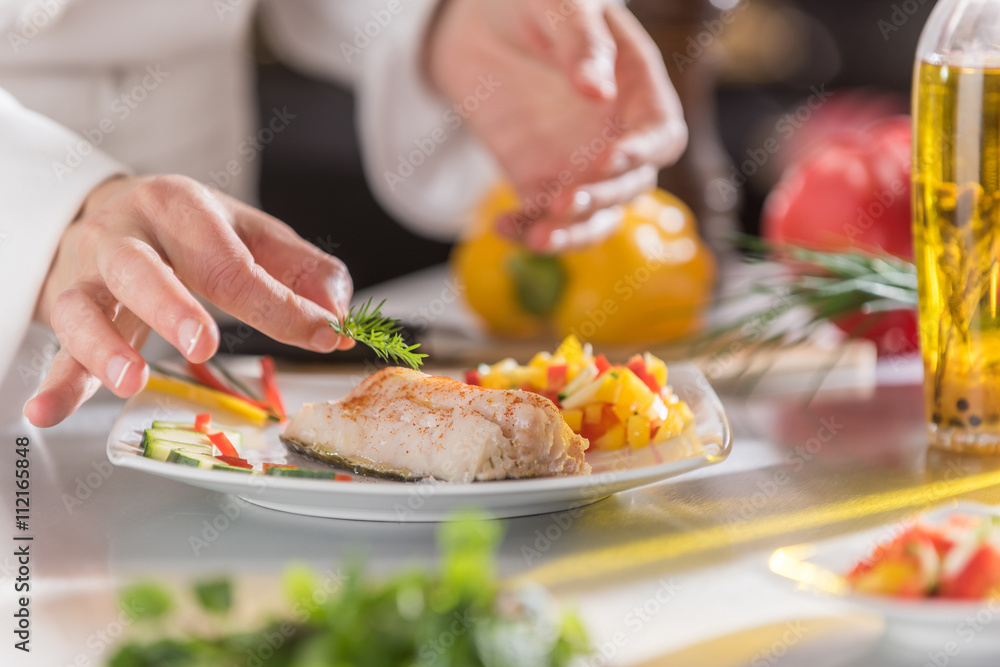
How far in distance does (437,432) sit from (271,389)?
10.7 inches

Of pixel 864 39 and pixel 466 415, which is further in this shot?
pixel 864 39

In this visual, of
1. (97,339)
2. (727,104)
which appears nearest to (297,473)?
(97,339)

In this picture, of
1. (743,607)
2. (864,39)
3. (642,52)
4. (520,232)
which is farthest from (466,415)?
(864,39)

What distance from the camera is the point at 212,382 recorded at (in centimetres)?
93

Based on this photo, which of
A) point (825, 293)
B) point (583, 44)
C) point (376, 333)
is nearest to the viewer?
point (376, 333)

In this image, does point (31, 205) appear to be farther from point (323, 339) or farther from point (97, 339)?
point (323, 339)

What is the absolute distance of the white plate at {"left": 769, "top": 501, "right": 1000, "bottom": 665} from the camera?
1.63ft

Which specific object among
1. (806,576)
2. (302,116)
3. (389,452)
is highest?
(806,576)

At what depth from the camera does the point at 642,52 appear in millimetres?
1339

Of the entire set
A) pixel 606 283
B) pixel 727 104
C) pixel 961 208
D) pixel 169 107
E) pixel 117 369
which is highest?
pixel 961 208

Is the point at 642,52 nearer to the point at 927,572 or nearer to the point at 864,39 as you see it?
the point at 927,572

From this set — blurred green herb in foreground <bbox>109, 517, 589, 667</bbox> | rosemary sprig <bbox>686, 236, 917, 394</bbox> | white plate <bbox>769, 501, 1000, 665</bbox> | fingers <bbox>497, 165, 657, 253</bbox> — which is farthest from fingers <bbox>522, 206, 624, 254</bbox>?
blurred green herb in foreground <bbox>109, 517, 589, 667</bbox>

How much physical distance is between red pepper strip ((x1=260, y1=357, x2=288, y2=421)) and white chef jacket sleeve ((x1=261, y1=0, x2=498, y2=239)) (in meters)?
0.69

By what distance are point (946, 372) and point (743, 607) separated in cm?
40
